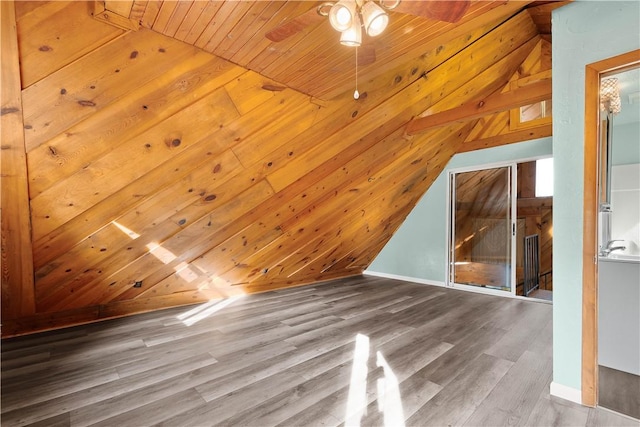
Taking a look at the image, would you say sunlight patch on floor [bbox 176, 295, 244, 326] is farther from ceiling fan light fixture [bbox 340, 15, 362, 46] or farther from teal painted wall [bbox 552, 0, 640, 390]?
teal painted wall [bbox 552, 0, 640, 390]

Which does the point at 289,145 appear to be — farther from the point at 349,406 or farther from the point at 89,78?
the point at 349,406

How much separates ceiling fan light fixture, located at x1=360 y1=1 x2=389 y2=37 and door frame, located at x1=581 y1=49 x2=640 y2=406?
1.46m

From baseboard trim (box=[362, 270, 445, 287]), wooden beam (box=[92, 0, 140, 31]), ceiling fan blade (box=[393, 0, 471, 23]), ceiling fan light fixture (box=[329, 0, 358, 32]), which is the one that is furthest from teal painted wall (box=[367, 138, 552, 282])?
wooden beam (box=[92, 0, 140, 31])

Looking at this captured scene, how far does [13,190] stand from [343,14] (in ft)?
7.53

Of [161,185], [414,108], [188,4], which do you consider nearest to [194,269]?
[161,185]

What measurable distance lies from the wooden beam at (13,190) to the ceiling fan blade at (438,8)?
71.9 inches

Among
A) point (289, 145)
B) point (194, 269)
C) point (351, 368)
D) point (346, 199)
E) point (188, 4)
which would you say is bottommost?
point (351, 368)

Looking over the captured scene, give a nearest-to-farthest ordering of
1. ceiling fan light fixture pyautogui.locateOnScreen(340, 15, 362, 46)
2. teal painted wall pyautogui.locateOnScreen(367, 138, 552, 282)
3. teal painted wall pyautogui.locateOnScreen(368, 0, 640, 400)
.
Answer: ceiling fan light fixture pyautogui.locateOnScreen(340, 15, 362, 46), teal painted wall pyautogui.locateOnScreen(368, 0, 640, 400), teal painted wall pyautogui.locateOnScreen(367, 138, 552, 282)

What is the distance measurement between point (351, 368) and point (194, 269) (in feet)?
7.44

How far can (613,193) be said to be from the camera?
274 cm

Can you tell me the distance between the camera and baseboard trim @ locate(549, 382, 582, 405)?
1791 mm

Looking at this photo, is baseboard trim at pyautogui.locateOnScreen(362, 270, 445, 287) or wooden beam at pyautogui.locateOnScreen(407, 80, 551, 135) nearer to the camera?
wooden beam at pyautogui.locateOnScreen(407, 80, 551, 135)

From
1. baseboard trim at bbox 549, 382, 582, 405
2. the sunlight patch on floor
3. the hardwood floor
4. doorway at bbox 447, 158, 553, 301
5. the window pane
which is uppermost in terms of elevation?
the window pane

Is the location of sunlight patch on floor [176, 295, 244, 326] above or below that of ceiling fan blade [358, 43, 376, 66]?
below
